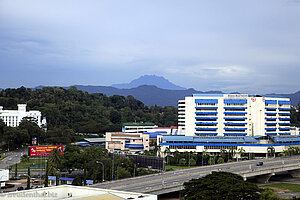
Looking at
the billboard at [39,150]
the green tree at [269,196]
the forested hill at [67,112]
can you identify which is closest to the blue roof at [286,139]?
the billboard at [39,150]

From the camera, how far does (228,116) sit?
121125mm

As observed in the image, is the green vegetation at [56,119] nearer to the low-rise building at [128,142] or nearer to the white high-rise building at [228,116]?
the low-rise building at [128,142]

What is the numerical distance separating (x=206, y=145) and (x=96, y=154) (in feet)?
121

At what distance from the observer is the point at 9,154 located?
120 meters

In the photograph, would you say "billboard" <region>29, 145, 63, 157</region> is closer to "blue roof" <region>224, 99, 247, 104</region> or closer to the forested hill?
"blue roof" <region>224, 99, 247, 104</region>

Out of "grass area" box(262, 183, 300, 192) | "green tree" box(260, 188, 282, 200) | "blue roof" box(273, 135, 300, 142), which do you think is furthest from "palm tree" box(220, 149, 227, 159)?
"green tree" box(260, 188, 282, 200)

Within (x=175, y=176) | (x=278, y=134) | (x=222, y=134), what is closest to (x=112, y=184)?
(x=175, y=176)

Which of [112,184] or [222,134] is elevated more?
[222,134]

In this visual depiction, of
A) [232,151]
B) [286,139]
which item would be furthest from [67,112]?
[286,139]

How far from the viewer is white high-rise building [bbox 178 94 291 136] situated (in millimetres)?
120812

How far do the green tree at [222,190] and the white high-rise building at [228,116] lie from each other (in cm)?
6710

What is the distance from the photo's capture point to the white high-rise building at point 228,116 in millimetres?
120812

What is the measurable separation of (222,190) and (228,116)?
71849 mm

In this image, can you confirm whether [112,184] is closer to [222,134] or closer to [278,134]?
[222,134]
